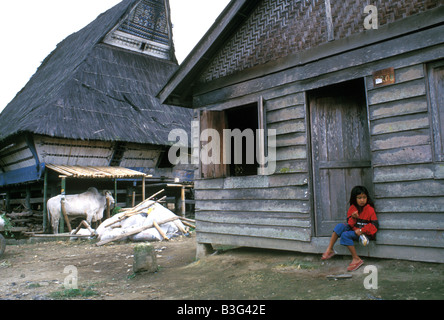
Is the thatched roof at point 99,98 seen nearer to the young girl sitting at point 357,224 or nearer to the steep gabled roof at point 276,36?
the steep gabled roof at point 276,36

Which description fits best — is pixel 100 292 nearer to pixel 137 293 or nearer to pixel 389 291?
pixel 137 293

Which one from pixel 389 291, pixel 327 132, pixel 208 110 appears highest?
pixel 208 110

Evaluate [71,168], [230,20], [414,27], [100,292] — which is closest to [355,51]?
[414,27]

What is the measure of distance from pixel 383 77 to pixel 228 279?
11.3 feet

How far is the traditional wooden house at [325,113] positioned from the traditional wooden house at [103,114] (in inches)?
255

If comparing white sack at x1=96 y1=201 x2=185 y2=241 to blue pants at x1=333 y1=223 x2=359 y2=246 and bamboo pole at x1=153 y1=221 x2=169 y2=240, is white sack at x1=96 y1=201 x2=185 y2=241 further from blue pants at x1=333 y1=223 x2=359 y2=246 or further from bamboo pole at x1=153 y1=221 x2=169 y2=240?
blue pants at x1=333 y1=223 x2=359 y2=246

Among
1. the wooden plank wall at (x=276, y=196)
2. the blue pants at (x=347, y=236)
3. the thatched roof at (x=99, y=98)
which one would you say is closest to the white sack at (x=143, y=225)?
the thatched roof at (x=99, y=98)

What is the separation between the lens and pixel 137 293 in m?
4.92

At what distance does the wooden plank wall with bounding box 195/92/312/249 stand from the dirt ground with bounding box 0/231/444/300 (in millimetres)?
368

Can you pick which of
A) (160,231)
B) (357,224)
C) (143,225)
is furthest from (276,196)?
(143,225)

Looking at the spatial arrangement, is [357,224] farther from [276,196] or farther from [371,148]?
[276,196]

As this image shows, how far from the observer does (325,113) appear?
5.55m

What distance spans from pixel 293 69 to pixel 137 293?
4.03 metres

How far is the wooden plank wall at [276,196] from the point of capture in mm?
5453
